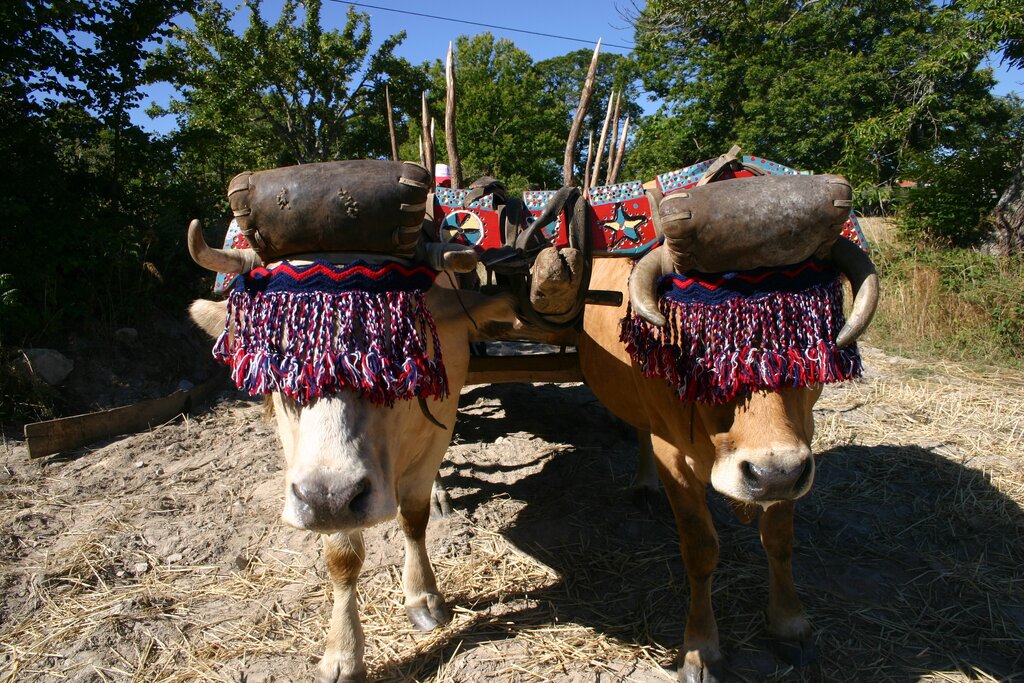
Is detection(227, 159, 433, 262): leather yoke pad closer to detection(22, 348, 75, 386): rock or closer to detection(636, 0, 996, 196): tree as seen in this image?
detection(22, 348, 75, 386): rock

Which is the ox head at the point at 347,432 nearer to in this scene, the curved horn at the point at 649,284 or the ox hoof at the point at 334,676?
the curved horn at the point at 649,284

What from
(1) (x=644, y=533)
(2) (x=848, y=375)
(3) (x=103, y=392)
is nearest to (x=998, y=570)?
(1) (x=644, y=533)

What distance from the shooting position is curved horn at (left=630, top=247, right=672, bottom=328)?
92.4 inches

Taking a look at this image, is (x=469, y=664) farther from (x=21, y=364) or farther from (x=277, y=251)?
(x=21, y=364)

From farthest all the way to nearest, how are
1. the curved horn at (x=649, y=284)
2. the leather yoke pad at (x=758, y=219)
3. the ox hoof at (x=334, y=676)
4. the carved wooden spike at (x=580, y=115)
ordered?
1. the carved wooden spike at (x=580, y=115)
2. the ox hoof at (x=334, y=676)
3. the curved horn at (x=649, y=284)
4. the leather yoke pad at (x=758, y=219)

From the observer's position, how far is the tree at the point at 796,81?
1769 centimetres

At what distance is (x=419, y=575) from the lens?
338 cm

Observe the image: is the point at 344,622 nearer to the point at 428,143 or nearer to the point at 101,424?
the point at 428,143

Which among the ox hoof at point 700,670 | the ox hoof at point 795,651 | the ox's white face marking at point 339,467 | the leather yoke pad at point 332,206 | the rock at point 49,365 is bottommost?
the ox hoof at point 795,651

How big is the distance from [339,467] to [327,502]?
114 mm

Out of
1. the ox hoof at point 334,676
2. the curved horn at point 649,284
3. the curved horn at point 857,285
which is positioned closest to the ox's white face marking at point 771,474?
the curved horn at point 857,285

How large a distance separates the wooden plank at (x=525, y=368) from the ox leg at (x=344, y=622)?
3.90 feet

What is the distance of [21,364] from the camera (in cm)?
616

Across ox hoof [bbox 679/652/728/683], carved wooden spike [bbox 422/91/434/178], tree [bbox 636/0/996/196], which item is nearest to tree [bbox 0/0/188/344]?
carved wooden spike [bbox 422/91/434/178]
